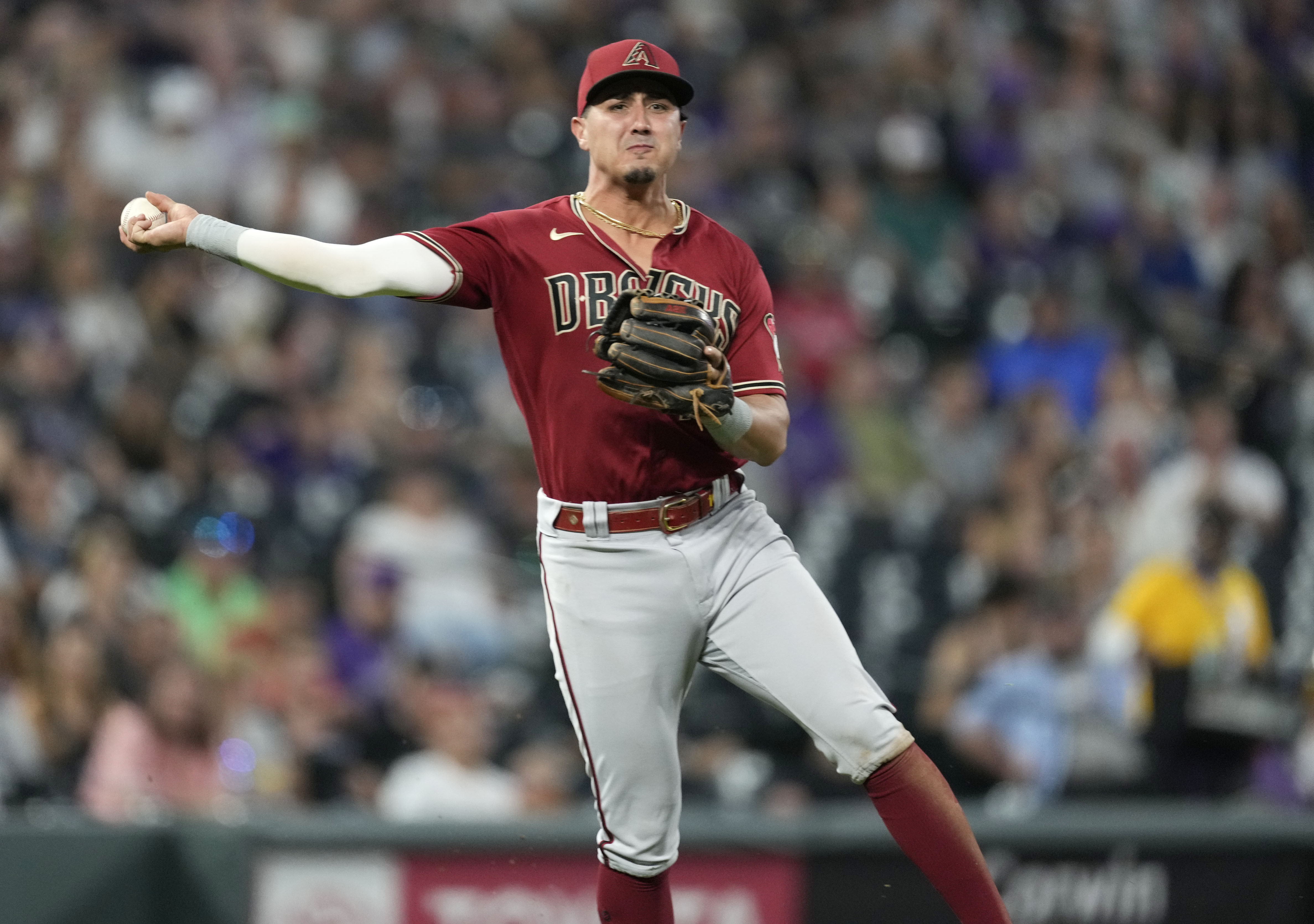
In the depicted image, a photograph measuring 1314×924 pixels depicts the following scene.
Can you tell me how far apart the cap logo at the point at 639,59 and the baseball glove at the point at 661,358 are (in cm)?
56

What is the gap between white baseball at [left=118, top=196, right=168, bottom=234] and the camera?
135 inches

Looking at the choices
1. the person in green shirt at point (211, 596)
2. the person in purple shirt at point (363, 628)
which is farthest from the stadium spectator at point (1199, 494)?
the person in green shirt at point (211, 596)

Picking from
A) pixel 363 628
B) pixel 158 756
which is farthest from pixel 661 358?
pixel 363 628

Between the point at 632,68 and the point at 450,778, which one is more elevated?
the point at 632,68

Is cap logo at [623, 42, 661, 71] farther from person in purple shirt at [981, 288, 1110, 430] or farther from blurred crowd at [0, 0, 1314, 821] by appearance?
person in purple shirt at [981, 288, 1110, 430]

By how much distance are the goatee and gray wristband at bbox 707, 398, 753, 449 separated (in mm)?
567

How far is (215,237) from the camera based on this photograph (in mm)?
3402

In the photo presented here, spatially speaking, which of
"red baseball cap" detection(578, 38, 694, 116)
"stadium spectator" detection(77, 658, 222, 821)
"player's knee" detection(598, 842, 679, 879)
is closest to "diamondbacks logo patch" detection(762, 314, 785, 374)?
"red baseball cap" detection(578, 38, 694, 116)

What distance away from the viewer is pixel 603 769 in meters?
3.64

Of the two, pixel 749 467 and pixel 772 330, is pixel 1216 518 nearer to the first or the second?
pixel 749 467

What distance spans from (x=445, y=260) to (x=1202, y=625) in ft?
15.8

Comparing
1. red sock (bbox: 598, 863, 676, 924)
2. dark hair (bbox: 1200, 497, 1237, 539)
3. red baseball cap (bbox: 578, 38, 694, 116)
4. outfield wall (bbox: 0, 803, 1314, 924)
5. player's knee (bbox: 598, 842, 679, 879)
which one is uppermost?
red baseball cap (bbox: 578, 38, 694, 116)

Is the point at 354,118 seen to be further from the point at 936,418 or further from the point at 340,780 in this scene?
the point at 340,780

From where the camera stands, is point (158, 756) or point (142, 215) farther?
point (158, 756)
